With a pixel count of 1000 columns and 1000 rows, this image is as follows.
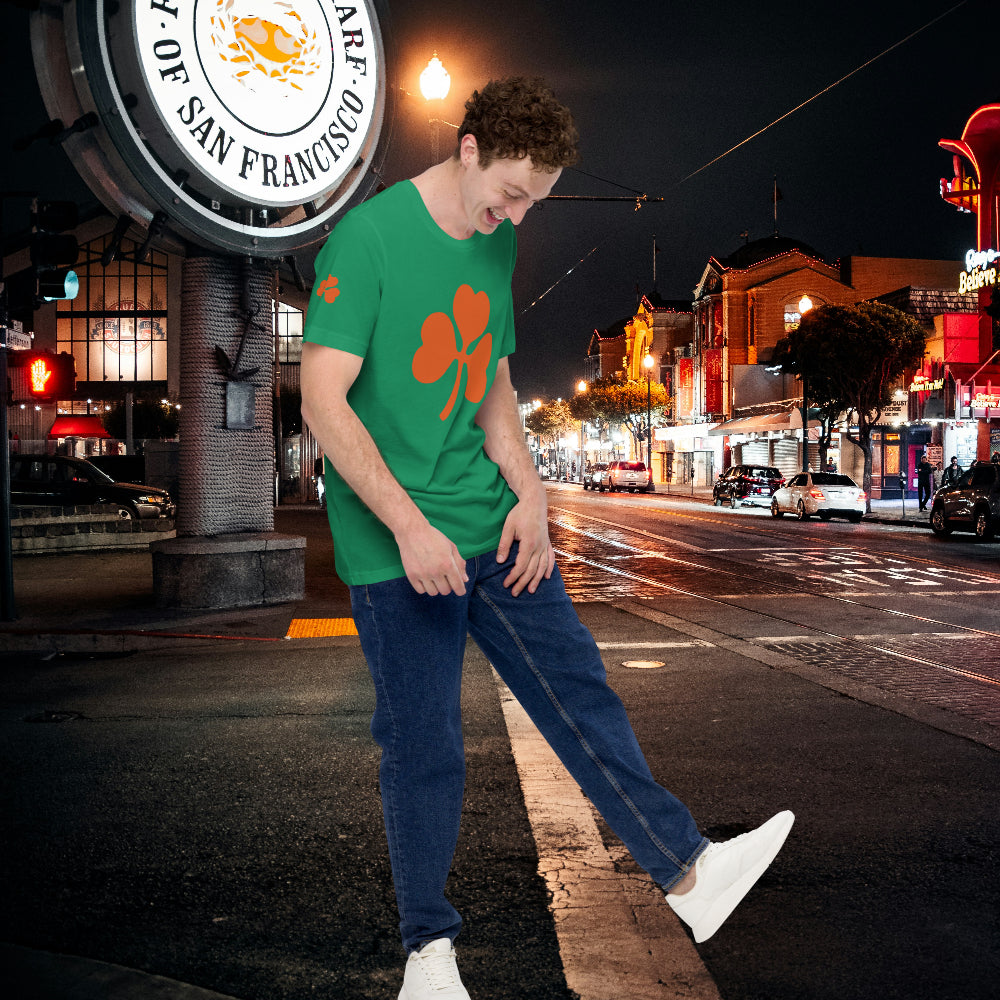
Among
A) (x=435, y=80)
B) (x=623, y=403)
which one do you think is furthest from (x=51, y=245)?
(x=623, y=403)

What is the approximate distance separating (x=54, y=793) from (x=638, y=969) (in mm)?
2599

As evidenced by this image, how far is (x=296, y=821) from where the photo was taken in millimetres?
3799

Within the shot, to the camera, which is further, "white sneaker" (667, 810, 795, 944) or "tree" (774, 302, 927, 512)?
"tree" (774, 302, 927, 512)

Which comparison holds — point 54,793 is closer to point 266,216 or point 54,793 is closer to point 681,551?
point 266,216

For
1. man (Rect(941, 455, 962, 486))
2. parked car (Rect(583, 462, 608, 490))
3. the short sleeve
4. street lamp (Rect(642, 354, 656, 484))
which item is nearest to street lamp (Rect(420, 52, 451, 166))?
the short sleeve

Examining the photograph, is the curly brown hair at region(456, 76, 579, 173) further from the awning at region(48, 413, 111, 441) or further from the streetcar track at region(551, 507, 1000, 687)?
the awning at region(48, 413, 111, 441)

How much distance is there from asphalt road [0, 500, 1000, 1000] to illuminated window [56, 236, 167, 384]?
68322mm

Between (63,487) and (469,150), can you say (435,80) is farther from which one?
(469,150)

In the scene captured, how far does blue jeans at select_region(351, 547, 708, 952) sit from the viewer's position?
227 cm

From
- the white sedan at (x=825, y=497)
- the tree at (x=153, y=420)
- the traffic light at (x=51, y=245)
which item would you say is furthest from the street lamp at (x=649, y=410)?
the traffic light at (x=51, y=245)

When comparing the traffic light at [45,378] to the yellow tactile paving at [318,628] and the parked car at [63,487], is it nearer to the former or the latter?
the yellow tactile paving at [318,628]

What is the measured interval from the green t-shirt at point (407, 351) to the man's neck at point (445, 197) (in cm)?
2

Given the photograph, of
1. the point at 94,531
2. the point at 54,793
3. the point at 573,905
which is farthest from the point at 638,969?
the point at 94,531

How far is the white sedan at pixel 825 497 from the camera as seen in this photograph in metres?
29.3
